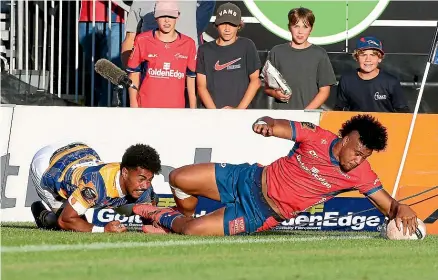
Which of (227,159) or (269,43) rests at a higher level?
(269,43)

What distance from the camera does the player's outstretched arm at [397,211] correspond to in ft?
35.1

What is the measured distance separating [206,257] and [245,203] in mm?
2750

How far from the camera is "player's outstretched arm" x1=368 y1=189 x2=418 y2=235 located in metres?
10.7

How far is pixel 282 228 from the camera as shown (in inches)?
506

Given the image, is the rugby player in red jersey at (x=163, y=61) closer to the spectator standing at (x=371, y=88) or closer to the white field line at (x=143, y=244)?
the spectator standing at (x=371, y=88)

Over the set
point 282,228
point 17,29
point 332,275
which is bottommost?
point 282,228

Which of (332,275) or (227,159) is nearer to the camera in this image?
(332,275)

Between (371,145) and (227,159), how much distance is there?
2.94m

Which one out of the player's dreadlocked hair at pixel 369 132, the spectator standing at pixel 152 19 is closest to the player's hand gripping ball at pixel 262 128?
the player's dreadlocked hair at pixel 369 132

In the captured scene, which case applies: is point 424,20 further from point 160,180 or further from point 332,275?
point 332,275

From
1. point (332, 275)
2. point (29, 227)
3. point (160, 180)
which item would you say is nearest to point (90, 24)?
point (160, 180)

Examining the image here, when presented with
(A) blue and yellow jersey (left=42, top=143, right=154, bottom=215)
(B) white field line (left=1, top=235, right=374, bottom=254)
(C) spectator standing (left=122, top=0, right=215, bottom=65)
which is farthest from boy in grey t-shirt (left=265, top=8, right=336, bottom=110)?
(B) white field line (left=1, top=235, right=374, bottom=254)

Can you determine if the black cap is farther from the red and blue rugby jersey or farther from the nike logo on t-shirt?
the red and blue rugby jersey

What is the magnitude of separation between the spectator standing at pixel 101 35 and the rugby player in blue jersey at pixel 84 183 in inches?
149
